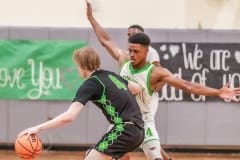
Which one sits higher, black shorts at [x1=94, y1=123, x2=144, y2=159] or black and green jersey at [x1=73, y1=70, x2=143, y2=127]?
black and green jersey at [x1=73, y1=70, x2=143, y2=127]

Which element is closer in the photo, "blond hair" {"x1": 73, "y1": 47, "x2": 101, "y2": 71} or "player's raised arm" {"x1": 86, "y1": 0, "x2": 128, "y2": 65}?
"blond hair" {"x1": 73, "y1": 47, "x2": 101, "y2": 71}

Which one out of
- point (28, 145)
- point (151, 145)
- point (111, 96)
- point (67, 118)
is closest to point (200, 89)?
point (151, 145)

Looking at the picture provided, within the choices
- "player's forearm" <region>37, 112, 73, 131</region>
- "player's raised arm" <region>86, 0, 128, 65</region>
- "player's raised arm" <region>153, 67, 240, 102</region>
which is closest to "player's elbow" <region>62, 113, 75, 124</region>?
"player's forearm" <region>37, 112, 73, 131</region>

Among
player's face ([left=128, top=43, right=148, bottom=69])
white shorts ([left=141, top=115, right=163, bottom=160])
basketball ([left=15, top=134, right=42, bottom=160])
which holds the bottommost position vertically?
white shorts ([left=141, top=115, right=163, bottom=160])

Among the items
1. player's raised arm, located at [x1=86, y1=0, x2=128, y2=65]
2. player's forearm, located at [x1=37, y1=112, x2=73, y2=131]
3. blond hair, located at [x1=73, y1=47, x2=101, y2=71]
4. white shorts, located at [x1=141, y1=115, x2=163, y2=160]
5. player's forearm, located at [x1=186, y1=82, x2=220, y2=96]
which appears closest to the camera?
player's forearm, located at [x1=37, y1=112, x2=73, y2=131]

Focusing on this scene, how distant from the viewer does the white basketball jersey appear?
238 inches

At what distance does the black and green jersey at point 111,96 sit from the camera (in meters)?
4.79

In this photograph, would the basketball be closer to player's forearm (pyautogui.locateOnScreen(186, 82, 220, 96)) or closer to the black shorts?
the black shorts

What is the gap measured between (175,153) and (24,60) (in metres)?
3.10

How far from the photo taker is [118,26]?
405 inches

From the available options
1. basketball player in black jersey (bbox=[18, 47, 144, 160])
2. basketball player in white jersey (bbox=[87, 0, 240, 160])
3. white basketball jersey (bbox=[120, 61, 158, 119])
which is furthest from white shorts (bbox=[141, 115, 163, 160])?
basketball player in black jersey (bbox=[18, 47, 144, 160])

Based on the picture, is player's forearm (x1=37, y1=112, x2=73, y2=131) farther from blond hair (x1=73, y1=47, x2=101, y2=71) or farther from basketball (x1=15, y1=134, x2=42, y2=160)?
blond hair (x1=73, y1=47, x2=101, y2=71)

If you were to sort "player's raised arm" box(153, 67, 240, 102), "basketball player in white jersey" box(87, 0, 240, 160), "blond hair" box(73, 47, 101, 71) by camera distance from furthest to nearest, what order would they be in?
1. "basketball player in white jersey" box(87, 0, 240, 160)
2. "player's raised arm" box(153, 67, 240, 102)
3. "blond hair" box(73, 47, 101, 71)

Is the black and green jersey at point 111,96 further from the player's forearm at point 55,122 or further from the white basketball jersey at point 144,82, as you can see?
the white basketball jersey at point 144,82
